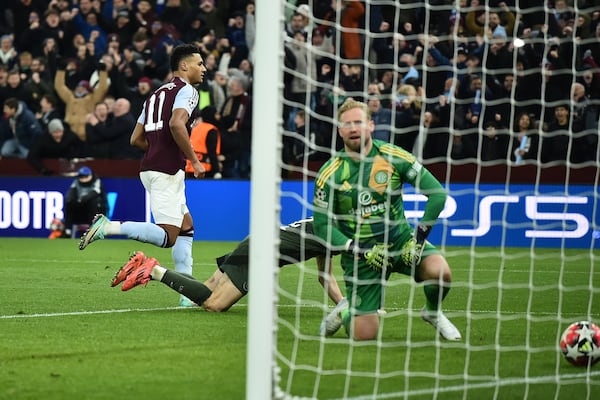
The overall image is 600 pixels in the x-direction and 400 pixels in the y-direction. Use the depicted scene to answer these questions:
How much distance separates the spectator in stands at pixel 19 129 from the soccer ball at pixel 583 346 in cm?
1316

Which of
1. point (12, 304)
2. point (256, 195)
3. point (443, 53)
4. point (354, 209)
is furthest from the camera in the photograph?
point (443, 53)

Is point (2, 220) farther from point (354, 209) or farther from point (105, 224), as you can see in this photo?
point (354, 209)

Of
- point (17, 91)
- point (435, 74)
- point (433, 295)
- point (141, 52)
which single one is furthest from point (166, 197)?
point (17, 91)

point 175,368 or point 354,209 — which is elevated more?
point 354,209

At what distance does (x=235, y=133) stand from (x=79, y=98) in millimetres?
3030

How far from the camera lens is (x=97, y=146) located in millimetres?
17812

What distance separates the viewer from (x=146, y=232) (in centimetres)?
899

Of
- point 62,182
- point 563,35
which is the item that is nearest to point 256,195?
point 563,35

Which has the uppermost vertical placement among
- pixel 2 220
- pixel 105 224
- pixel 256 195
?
pixel 256 195

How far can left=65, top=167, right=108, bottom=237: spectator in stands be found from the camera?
654 inches

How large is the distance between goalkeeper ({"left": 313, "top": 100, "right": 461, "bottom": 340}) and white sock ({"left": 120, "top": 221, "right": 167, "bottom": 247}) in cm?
209

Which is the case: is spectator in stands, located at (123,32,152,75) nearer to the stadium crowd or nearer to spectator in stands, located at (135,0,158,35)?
the stadium crowd

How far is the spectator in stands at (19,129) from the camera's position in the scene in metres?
18.2

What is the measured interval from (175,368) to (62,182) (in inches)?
452
